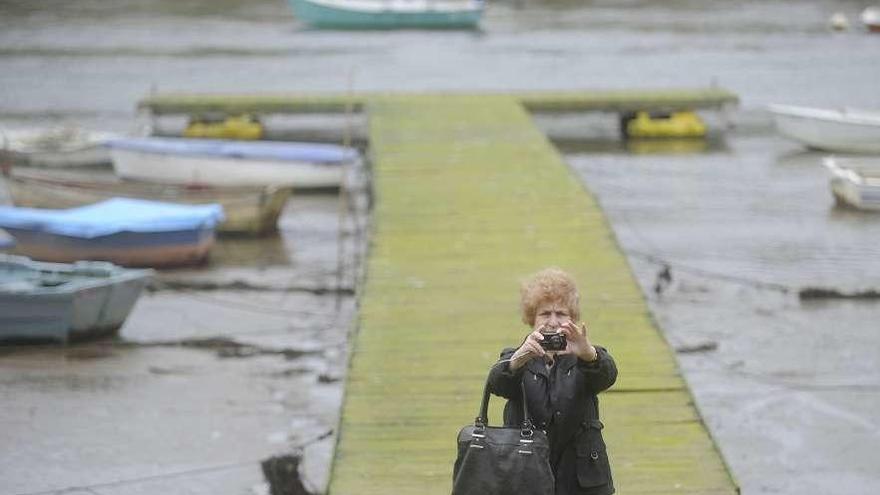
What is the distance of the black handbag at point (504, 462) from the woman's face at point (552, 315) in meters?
0.40

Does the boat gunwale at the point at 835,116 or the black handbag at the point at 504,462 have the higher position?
the black handbag at the point at 504,462

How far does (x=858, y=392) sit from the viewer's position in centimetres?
1506

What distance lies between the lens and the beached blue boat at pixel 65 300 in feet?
53.2

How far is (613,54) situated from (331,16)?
16408 mm

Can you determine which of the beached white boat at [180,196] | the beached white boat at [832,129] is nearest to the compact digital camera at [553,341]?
the beached white boat at [180,196]

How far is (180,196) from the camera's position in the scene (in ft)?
72.6

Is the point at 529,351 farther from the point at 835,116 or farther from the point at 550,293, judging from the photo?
the point at 835,116

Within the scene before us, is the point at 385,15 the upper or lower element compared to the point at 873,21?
lower

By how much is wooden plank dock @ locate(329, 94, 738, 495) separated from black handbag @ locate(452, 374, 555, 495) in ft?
10.9

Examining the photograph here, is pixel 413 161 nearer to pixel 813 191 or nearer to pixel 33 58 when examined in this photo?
pixel 813 191

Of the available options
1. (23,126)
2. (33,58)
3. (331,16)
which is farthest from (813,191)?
(331,16)

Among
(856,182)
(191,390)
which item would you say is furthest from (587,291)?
(856,182)

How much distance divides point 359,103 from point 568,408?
81.4ft

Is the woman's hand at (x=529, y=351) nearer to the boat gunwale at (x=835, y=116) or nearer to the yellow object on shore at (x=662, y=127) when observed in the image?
the boat gunwale at (x=835, y=116)
